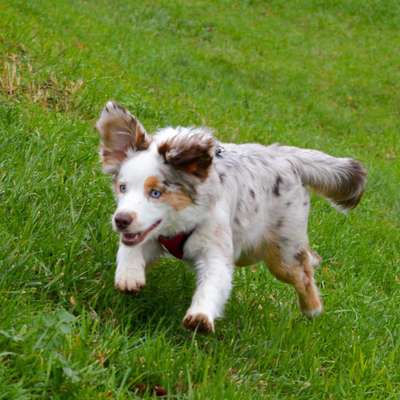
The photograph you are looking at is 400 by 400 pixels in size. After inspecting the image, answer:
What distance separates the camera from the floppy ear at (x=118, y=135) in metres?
4.64

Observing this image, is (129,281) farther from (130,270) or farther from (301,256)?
(301,256)

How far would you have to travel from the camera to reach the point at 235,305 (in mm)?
5242

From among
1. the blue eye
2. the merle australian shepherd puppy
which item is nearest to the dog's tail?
the merle australian shepherd puppy

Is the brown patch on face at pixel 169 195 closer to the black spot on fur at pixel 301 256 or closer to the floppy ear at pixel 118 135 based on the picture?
the floppy ear at pixel 118 135

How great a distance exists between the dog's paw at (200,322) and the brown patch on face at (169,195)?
0.70 metres

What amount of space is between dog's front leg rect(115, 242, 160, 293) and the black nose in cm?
27

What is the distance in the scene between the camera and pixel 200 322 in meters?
4.09

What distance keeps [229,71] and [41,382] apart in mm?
14700

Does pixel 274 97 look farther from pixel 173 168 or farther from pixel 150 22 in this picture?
pixel 173 168

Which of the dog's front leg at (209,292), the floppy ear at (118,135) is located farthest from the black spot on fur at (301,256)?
the floppy ear at (118,135)

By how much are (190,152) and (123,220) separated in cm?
61

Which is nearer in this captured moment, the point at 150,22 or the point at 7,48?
the point at 7,48

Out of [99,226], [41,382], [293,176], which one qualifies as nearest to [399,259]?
[293,176]

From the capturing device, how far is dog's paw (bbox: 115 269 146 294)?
436cm
